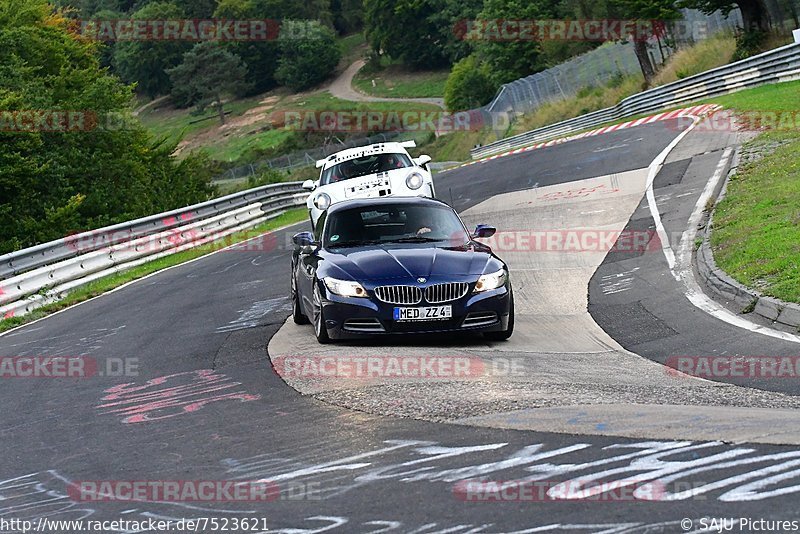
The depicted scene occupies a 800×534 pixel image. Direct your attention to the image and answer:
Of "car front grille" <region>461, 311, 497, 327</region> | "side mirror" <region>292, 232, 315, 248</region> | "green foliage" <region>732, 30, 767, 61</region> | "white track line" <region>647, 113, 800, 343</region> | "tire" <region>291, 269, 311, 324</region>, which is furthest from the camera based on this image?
"green foliage" <region>732, 30, 767, 61</region>

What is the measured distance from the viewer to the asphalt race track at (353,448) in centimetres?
535

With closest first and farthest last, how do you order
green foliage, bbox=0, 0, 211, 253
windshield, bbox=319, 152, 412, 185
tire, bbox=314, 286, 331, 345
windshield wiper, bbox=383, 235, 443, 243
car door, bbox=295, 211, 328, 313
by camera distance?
tire, bbox=314, 286, 331, 345 < car door, bbox=295, 211, 328, 313 < windshield wiper, bbox=383, 235, 443, 243 < windshield, bbox=319, 152, 412, 185 < green foliage, bbox=0, 0, 211, 253

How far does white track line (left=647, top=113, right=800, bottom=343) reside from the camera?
36.8 feet

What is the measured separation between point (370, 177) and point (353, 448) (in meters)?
13.5

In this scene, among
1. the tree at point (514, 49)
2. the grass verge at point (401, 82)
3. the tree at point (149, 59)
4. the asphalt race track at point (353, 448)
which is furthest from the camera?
the tree at point (149, 59)

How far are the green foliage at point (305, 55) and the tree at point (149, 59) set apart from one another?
14808 mm

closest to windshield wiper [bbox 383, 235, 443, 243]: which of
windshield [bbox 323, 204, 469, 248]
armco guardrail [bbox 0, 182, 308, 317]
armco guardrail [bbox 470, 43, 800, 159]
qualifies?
windshield [bbox 323, 204, 469, 248]

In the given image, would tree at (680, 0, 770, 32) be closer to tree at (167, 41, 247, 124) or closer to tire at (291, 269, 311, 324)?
tire at (291, 269, 311, 324)

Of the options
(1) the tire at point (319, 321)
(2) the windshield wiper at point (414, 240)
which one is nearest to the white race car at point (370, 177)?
(2) the windshield wiper at point (414, 240)

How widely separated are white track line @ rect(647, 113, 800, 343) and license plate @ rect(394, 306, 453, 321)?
302cm

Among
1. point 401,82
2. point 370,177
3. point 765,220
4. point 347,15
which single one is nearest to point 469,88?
point 401,82

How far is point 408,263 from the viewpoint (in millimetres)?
11109

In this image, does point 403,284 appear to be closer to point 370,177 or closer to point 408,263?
point 408,263

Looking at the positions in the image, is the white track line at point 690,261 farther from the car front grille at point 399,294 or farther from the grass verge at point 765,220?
the car front grille at point 399,294
